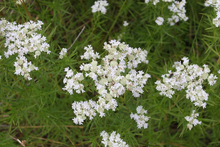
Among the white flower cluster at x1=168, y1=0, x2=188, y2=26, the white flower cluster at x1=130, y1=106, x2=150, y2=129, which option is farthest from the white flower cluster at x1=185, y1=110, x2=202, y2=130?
the white flower cluster at x1=168, y1=0, x2=188, y2=26

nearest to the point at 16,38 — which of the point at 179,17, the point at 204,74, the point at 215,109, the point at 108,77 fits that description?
the point at 108,77

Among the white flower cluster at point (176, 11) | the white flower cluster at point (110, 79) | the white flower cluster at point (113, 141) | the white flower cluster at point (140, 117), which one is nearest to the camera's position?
the white flower cluster at point (110, 79)

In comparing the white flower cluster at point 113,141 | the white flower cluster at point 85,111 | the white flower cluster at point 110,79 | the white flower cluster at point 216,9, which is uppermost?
the white flower cluster at point 216,9

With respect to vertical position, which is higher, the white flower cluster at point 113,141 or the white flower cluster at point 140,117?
the white flower cluster at point 140,117

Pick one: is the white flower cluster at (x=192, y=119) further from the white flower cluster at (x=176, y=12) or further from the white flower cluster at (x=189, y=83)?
the white flower cluster at (x=176, y=12)

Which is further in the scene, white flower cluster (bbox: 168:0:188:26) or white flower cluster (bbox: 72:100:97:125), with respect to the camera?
white flower cluster (bbox: 168:0:188:26)

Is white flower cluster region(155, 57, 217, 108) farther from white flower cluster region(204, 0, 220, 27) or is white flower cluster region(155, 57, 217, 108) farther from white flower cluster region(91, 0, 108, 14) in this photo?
white flower cluster region(91, 0, 108, 14)

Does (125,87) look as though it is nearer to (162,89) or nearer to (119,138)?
(162,89)

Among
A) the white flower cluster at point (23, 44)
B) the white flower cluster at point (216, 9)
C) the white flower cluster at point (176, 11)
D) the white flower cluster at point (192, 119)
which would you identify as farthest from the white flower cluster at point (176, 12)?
the white flower cluster at point (23, 44)
